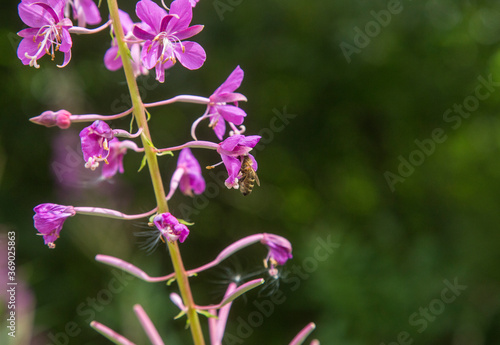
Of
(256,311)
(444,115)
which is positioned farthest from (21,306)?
(444,115)

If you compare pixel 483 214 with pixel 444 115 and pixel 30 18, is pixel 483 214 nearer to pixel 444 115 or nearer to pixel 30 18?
pixel 444 115

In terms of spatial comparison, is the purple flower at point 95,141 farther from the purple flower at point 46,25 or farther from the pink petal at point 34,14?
the pink petal at point 34,14

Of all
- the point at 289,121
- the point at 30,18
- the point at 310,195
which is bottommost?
the point at 310,195

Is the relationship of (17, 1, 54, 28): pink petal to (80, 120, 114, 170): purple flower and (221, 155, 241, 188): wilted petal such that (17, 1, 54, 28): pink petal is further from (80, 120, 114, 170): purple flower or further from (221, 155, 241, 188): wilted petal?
(221, 155, 241, 188): wilted petal

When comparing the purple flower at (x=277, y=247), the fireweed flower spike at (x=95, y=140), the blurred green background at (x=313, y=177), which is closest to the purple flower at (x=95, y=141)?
the fireweed flower spike at (x=95, y=140)

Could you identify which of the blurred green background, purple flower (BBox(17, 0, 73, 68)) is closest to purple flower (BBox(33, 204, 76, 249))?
purple flower (BBox(17, 0, 73, 68))

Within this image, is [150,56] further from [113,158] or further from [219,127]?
[113,158]
